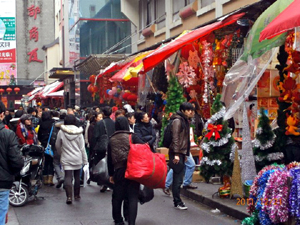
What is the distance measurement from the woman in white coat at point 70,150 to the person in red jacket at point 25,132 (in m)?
2.62

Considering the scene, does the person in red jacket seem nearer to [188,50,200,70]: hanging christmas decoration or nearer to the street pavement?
the street pavement

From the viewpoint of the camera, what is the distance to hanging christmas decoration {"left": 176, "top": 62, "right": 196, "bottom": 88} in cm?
1402

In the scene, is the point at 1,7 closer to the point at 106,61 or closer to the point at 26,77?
the point at 26,77

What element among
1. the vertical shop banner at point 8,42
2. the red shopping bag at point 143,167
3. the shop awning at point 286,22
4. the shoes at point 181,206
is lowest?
the shoes at point 181,206

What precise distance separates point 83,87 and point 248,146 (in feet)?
69.0

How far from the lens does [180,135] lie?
30.2 ft

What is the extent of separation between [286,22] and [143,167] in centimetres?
283

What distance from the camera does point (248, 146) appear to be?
9148 mm

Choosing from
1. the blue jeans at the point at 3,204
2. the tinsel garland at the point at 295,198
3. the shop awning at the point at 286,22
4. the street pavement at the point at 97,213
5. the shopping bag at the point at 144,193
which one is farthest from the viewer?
the street pavement at the point at 97,213

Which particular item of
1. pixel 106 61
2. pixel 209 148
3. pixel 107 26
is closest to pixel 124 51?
pixel 107 26

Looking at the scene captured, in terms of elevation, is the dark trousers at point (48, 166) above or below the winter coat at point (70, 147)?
below

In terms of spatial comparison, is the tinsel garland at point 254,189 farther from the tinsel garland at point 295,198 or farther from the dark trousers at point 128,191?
the dark trousers at point 128,191

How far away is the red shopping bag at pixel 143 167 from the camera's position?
7410 mm

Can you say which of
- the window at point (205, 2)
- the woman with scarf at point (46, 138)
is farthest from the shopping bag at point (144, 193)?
the window at point (205, 2)
